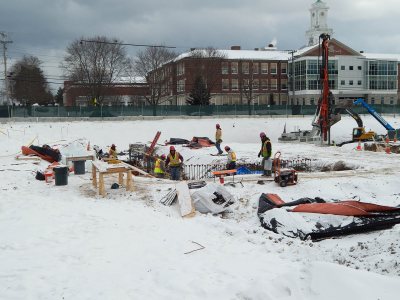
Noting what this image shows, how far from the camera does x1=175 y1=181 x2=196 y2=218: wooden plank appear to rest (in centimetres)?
1016

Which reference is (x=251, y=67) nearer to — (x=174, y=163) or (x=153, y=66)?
(x=153, y=66)

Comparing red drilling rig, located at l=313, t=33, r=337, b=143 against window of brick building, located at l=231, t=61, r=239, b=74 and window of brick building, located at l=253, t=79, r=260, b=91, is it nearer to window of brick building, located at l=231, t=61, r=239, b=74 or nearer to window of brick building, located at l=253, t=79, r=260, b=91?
window of brick building, located at l=231, t=61, r=239, b=74

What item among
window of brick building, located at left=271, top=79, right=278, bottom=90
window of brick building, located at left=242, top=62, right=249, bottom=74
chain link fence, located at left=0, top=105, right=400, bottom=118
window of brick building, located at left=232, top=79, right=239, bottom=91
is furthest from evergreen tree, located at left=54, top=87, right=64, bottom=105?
chain link fence, located at left=0, top=105, right=400, bottom=118

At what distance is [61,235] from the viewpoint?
7.88 meters

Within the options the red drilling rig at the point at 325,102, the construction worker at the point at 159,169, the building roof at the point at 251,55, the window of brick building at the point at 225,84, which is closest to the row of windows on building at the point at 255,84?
the window of brick building at the point at 225,84

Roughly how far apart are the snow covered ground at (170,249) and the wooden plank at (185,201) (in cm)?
23

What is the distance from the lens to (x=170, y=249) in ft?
24.7

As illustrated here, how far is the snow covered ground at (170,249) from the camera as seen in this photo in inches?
220

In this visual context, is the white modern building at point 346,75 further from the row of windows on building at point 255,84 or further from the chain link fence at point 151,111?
the chain link fence at point 151,111

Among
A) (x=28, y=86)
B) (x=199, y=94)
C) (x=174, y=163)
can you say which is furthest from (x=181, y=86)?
(x=174, y=163)

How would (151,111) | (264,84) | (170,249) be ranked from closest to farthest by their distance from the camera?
1. (170,249)
2. (151,111)
3. (264,84)

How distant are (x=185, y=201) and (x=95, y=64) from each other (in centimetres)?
4787

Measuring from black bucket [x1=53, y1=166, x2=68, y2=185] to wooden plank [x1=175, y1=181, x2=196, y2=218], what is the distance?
378 cm

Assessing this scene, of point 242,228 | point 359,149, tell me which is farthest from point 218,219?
point 359,149
